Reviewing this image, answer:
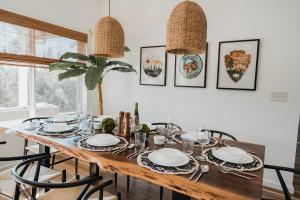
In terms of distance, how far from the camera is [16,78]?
3.02 metres

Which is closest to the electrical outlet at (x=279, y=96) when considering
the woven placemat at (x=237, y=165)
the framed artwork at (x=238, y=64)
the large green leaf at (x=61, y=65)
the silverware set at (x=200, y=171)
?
the framed artwork at (x=238, y=64)

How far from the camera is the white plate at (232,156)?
1404 millimetres

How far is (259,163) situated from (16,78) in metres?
3.20

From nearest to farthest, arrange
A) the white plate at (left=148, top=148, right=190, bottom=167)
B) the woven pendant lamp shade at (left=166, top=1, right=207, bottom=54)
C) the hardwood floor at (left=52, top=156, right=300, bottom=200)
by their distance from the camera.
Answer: the white plate at (left=148, top=148, right=190, bottom=167) < the woven pendant lamp shade at (left=166, top=1, right=207, bottom=54) < the hardwood floor at (left=52, top=156, right=300, bottom=200)

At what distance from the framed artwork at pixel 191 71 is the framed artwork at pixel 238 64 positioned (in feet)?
→ 0.73

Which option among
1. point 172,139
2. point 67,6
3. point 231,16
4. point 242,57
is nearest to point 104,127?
point 172,139

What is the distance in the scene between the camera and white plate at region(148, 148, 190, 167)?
4.31 ft

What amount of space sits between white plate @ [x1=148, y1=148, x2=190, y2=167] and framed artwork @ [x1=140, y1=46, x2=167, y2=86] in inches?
76.1

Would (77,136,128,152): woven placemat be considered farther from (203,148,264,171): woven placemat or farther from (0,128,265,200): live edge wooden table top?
(203,148,264,171): woven placemat

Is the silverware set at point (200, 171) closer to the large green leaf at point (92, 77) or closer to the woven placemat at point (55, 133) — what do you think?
the woven placemat at point (55, 133)

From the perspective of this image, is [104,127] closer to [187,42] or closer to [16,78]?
[187,42]

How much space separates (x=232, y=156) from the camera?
4.72 feet

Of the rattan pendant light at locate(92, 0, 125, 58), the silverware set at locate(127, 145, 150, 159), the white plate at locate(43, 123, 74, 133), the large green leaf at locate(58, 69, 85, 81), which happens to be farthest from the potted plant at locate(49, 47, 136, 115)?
the silverware set at locate(127, 145, 150, 159)

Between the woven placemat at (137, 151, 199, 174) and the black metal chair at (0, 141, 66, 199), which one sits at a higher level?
the woven placemat at (137, 151, 199, 174)
